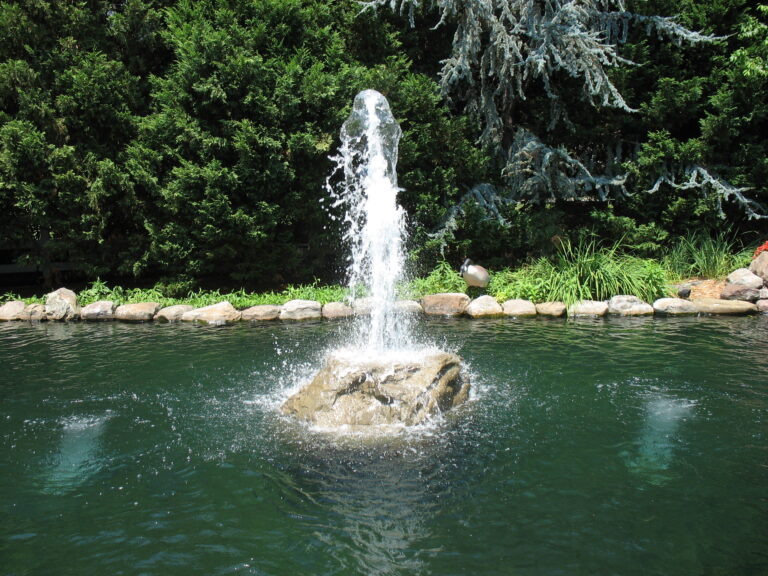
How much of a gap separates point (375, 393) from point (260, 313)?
18.3 feet

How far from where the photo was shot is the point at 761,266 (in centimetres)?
1055

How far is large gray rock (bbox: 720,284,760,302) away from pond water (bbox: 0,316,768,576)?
338cm

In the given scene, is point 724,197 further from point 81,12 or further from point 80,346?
point 81,12

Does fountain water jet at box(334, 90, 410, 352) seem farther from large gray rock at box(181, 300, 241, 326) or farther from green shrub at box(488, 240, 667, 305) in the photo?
green shrub at box(488, 240, 667, 305)

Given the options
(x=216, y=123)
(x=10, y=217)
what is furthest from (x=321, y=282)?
(x=10, y=217)

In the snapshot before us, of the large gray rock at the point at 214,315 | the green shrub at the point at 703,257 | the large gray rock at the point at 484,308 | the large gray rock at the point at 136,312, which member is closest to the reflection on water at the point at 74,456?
the large gray rock at the point at 214,315

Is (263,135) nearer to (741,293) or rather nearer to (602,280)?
(602,280)

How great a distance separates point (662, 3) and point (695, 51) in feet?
4.34

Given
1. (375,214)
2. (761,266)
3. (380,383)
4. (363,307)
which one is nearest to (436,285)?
(363,307)

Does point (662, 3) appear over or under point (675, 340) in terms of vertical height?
over

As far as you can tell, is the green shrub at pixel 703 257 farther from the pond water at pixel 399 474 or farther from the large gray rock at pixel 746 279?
the pond water at pixel 399 474

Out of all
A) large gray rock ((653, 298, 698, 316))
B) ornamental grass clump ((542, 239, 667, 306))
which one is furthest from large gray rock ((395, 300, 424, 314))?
large gray rock ((653, 298, 698, 316))

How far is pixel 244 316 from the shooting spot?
10219 mm

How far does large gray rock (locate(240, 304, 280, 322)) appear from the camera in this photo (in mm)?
10203
